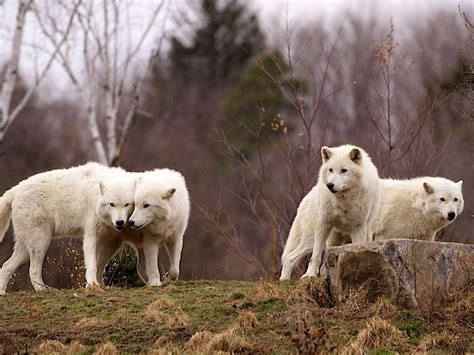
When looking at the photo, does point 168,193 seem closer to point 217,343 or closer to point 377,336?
point 217,343

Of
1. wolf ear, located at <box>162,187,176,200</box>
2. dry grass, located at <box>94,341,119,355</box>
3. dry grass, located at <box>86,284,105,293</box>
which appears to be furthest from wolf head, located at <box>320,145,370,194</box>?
dry grass, located at <box>94,341,119,355</box>

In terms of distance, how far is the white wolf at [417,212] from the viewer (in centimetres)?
1105

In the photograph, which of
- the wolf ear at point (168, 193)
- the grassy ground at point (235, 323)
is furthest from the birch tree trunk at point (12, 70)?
the grassy ground at point (235, 323)

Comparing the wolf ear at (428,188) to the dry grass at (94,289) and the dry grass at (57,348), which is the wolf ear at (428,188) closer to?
the dry grass at (94,289)

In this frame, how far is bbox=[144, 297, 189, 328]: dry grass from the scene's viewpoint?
27.5ft

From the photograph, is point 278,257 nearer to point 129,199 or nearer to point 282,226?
point 282,226

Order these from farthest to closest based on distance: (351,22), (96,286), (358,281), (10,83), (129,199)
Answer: (351,22) → (10,83) → (129,199) → (96,286) → (358,281)

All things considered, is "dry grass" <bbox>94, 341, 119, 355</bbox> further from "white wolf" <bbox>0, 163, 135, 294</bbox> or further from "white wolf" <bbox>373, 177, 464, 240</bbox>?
"white wolf" <bbox>373, 177, 464, 240</bbox>

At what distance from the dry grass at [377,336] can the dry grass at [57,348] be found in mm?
2412

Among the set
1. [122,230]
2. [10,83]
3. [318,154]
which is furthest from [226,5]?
[122,230]

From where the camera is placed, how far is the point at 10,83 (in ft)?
67.1

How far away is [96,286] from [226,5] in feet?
88.2

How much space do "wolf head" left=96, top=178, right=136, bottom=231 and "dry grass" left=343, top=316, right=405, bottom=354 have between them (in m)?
3.80

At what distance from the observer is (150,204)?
1066 centimetres
